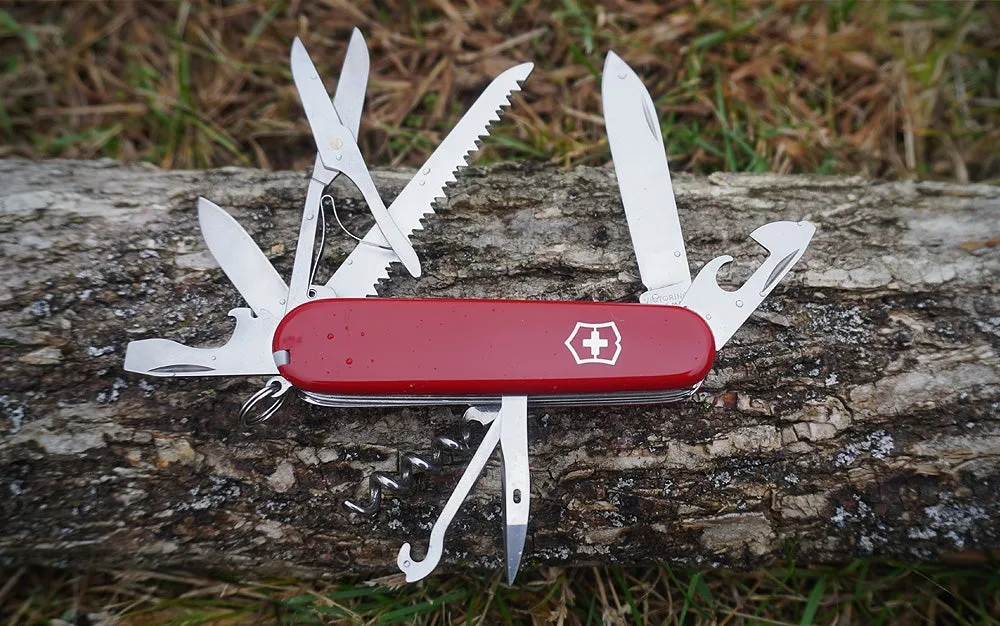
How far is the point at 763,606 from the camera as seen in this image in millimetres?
2010

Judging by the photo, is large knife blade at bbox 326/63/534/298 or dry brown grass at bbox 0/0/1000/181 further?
dry brown grass at bbox 0/0/1000/181

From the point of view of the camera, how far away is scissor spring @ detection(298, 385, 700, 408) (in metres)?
1.69

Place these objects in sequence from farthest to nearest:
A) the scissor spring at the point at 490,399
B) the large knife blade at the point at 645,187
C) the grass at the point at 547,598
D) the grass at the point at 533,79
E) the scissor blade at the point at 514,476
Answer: the grass at the point at 533,79, the grass at the point at 547,598, the large knife blade at the point at 645,187, the scissor spring at the point at 490,399, the scissor blade at the point at 514,476

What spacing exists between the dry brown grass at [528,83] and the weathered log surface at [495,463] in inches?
31.4

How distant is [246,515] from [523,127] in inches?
62.9

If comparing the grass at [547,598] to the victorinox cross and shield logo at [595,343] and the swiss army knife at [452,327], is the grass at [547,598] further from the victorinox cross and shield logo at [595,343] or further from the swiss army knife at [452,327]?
the victorinox cross and shield logo at [595,343]

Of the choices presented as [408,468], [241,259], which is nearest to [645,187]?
[408,468]

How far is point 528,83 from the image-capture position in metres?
2.61

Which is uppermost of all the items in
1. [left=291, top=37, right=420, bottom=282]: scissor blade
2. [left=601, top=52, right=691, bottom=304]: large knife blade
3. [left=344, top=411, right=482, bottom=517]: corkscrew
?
[left=291, top=37, right=420, bottom=282]: scissor blade

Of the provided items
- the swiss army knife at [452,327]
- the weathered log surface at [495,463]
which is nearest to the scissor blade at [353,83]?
the swiss army knife at [452,327]

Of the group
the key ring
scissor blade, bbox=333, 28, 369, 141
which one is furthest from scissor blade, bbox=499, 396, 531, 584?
scissor blade, bbox=333, 28, 369, 141

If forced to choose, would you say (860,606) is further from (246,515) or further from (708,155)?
(246,515)

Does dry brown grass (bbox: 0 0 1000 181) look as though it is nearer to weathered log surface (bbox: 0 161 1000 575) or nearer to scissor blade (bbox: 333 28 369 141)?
scissor blade (bbox: 333 28 369 141)

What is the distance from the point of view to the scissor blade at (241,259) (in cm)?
173
